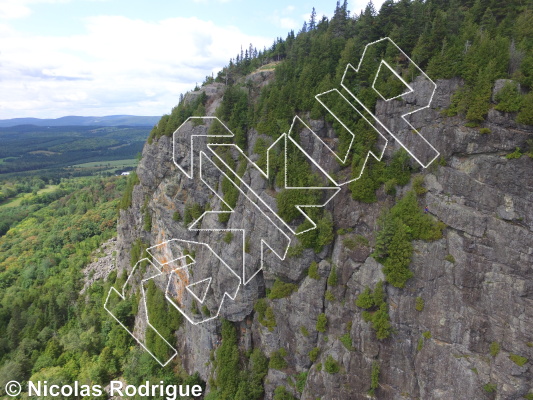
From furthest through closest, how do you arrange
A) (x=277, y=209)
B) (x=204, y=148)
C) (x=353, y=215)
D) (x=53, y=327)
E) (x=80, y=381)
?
1. (x=53, y=327)
2. (x=80, y=381)
3. (x=204, y=148)
4. (x=277, y=209)
5. (x=353, y=215)

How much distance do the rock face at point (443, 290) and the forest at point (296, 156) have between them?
1.04 meters

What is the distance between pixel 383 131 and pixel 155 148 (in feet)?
105

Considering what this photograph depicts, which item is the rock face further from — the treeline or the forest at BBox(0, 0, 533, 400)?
the treeline

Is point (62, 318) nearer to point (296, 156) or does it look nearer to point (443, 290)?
point (296, 156)

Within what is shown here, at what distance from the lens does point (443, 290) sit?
22.4 m

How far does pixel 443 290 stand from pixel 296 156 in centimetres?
1702

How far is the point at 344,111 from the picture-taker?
2880 centimetres

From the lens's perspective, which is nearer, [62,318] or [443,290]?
[443,290]

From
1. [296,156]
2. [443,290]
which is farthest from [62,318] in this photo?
[443,290]

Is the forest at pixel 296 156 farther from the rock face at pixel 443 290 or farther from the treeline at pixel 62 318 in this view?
the rock face at pixel 443 290

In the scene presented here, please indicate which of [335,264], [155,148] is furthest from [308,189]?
[155,148]

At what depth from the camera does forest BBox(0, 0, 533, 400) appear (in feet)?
76.3

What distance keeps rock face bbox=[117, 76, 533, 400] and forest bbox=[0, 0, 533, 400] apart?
1.04 meters

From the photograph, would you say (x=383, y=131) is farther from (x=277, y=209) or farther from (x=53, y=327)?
(x=53, y=327)
